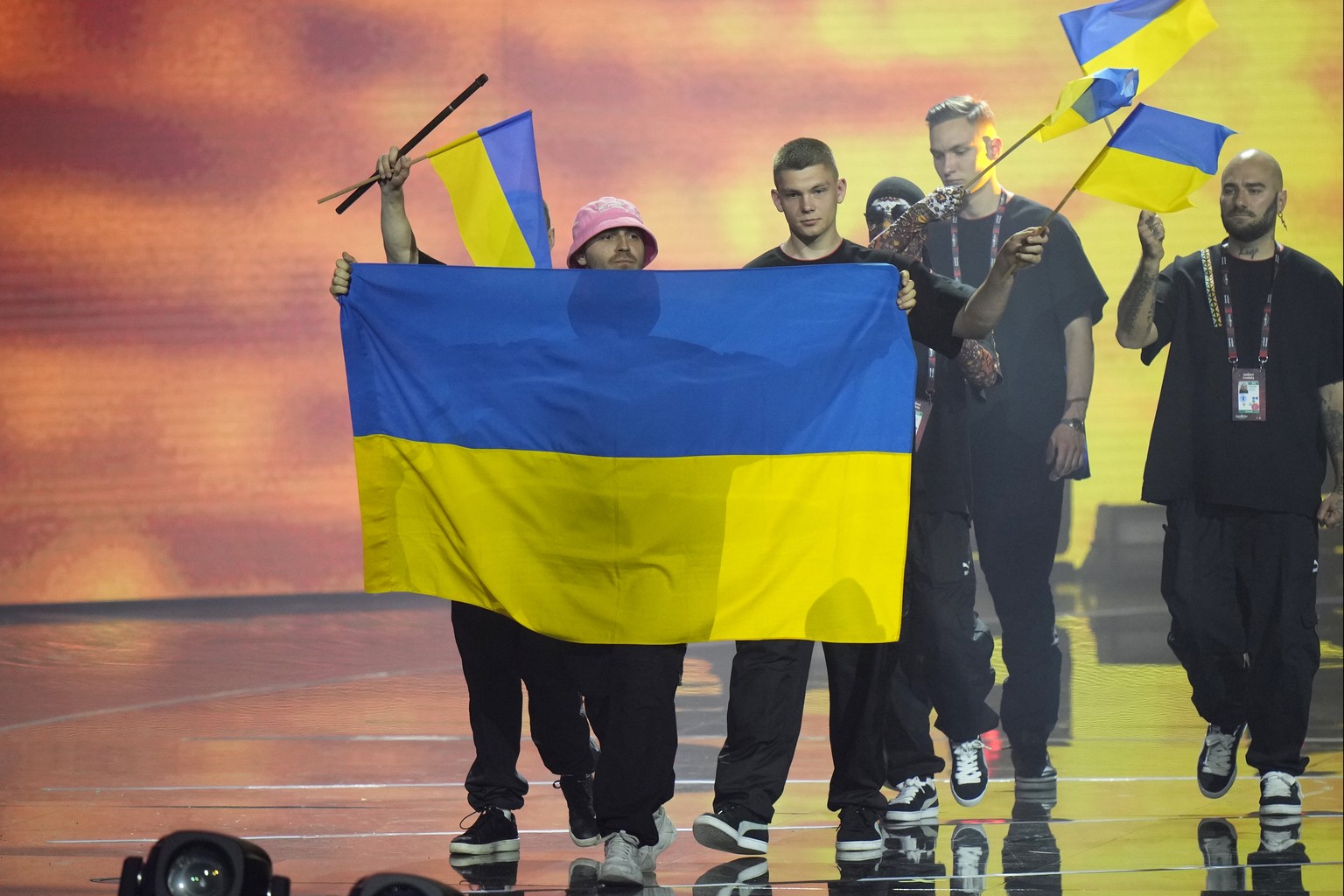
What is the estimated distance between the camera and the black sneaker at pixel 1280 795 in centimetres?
400

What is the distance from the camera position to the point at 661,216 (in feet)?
18.0

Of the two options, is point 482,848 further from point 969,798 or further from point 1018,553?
point 1018,553

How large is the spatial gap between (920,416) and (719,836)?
4.10 feet

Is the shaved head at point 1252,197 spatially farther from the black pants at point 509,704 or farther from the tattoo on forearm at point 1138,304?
the black pants at point 509,704

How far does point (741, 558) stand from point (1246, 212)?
1783 millimetres

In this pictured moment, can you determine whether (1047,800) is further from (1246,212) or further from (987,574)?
(1246,212)

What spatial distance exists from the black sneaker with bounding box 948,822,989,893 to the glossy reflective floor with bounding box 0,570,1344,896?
0.01 metres

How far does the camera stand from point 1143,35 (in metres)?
3.75

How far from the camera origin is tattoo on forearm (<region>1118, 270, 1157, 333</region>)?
423cm

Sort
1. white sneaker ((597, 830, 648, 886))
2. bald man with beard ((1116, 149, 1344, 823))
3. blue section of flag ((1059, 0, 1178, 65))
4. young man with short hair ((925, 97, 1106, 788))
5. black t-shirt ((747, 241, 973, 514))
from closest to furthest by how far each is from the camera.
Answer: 1. white sneaker ((597, 830, 648, 886))
2. black t-shirt ((747, 241, 973, 514))
3. blue section of flag ((1059, 0, 1178, 65))
4. bald man with beard ((1116, 149, 1344, 823))
5. young man with short hair ((925, 97, 1106, 788))

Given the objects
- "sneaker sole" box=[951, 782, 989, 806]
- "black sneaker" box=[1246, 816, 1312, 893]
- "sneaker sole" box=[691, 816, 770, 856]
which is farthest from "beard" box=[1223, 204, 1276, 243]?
"sneaker sole" box=[691, 816, 770, 856]

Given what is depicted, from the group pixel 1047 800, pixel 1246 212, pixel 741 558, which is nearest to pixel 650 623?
pixel 741 558

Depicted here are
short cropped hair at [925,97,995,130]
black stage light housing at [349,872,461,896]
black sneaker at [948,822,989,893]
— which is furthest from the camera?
short cropped hair at [925,97,995,130]

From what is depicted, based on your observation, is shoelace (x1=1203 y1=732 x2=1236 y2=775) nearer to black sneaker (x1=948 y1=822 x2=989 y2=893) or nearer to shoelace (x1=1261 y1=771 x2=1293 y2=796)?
shoelace (x1=1261 y1=771 x2=1293 y2=796)
